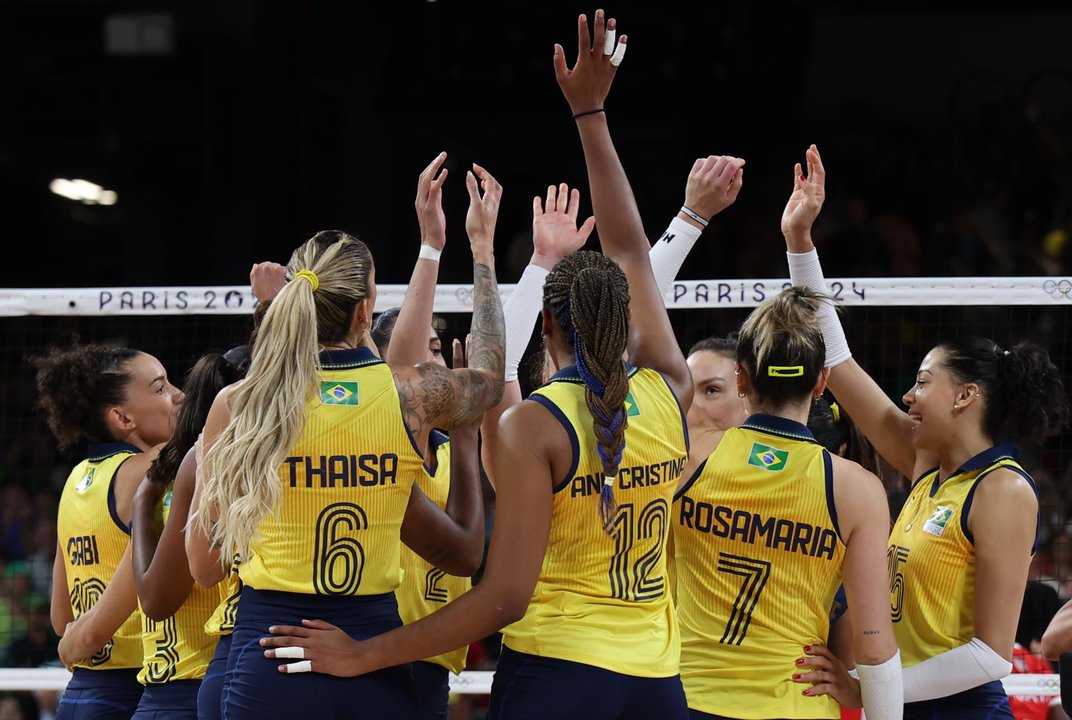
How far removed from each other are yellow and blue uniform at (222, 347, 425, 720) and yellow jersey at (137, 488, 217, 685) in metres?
0.80

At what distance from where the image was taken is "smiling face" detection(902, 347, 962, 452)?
3.77 metres

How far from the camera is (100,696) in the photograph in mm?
4051

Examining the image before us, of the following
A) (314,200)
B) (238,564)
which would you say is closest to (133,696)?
(238,564)

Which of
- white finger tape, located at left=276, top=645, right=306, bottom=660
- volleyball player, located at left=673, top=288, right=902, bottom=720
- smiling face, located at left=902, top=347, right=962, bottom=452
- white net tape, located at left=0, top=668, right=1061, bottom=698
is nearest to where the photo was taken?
white finger tape, located at left=276, top=645, right=306, bottom=660

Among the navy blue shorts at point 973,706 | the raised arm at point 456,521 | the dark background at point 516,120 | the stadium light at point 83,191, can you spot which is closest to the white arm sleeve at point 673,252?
the raised arm at point 456,521

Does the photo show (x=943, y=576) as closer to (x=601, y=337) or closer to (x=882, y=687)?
(x=882, y=687)

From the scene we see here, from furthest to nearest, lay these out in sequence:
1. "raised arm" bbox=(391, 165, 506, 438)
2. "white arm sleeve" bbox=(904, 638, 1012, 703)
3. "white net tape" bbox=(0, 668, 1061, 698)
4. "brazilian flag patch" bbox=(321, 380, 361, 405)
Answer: "white net tape" bbox=(0, 668, 1061, 698) < "white arm sleeve" bbox=(904, 638, 1012, 703) < "raised arm" bbox=(391, 165, 506, 438) < "brazilian flag patch" bbox=(321, 380, 361, 405)

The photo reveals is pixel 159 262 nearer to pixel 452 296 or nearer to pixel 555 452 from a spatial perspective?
pixel 452 296

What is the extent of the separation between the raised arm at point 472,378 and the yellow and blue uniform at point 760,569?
0.61 metres

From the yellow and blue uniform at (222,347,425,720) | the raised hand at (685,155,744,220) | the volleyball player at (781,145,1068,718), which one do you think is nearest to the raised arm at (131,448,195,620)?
the yellow and blue uniform at (222,347,425,720)

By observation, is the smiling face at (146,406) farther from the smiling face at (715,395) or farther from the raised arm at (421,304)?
the smiling face at (715,395)

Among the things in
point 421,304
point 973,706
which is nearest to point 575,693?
point 421,304

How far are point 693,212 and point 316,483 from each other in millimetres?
1483

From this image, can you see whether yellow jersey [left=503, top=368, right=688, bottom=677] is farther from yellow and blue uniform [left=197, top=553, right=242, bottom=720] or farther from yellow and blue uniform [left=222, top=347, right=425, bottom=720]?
yellow and blue uniform [left=197, top=553, right=242, bottom=720]
